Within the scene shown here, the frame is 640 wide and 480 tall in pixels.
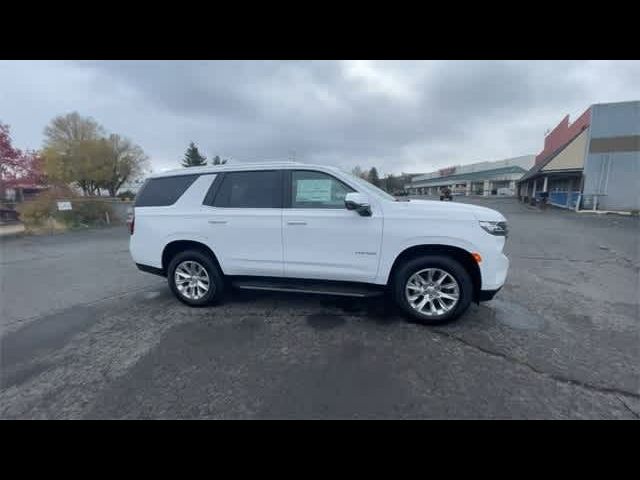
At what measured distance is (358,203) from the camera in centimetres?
307

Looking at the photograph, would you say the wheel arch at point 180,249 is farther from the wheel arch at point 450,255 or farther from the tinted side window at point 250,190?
the wheel arch at point 450,255

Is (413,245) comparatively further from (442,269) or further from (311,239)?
(311,239)

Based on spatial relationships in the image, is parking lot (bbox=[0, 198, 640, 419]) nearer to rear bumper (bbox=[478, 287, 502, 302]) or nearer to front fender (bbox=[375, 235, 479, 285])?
rear bumper (bbox=[478, 287, 502, 302])

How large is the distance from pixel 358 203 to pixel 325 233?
0.58 meters

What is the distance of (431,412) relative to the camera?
2031mm

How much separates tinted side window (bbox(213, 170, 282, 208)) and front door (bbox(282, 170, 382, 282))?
0.21 m

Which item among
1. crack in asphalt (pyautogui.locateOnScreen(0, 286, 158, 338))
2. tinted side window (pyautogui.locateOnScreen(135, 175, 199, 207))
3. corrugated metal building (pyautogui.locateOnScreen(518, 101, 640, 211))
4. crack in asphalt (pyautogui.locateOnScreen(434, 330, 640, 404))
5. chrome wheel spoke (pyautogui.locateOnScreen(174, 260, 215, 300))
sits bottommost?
crack in asphalt (pyautogui.locateOnScreen(0, 286, 158, 338))

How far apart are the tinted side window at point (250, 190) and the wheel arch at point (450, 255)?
1725mm

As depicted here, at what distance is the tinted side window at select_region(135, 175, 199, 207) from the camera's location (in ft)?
12.9

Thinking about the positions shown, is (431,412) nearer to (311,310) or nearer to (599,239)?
(311,310)

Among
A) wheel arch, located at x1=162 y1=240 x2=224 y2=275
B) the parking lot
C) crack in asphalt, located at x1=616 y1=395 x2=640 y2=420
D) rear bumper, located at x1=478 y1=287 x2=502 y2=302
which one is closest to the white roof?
wheel arch, located at x1=162 y1=240 x2=224 y2=275

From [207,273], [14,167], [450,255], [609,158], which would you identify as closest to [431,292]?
[450,255]
